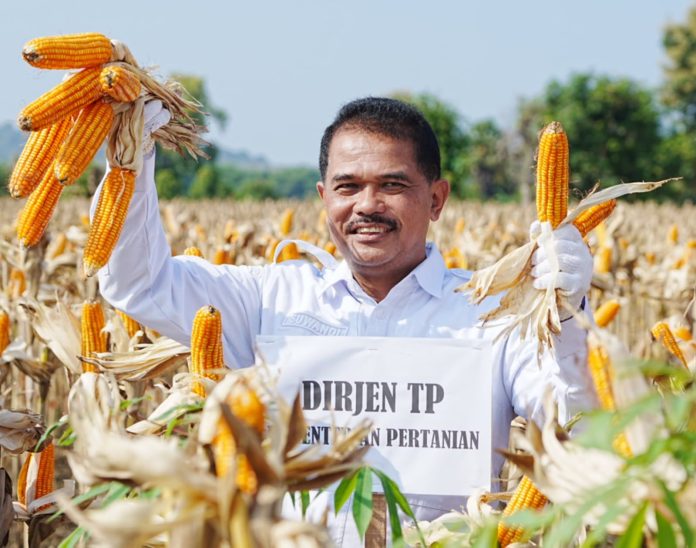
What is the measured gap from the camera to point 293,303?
374 centimetres

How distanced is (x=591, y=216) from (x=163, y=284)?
149 cm

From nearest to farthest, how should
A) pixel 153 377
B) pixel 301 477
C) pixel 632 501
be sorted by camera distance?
pixel 632 501 → pixel 301 477 → pixel 153 377

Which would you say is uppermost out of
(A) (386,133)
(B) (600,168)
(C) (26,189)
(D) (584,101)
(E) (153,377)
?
(D) (584,101)

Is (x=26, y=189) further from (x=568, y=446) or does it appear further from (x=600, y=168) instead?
(x=600, y=168)

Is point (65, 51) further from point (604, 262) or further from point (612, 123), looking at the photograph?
point (612, 123)

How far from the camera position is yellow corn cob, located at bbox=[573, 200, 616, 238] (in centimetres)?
305

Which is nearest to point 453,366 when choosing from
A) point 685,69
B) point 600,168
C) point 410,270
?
point 410,270

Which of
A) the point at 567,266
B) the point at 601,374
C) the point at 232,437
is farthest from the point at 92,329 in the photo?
the point at 601,374

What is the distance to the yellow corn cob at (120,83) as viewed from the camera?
3045mm

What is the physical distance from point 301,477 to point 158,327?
6.71 feet

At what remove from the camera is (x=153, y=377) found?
3934mm

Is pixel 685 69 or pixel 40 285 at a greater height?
pixel 685 69

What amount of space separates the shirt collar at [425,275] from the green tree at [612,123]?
55.7 meters

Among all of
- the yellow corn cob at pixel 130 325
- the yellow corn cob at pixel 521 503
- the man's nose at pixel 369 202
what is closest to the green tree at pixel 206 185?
the yellow corn cob at pixel 130 325
